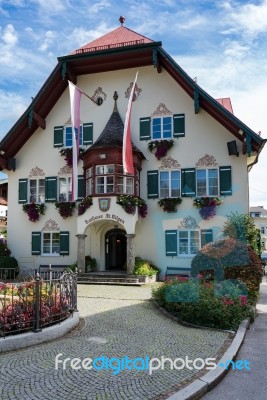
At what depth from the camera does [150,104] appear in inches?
829

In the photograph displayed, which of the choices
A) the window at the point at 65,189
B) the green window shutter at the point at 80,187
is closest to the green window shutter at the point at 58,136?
the window at the point at 65,189

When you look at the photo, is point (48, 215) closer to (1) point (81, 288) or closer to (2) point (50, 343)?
(1) point (81, 288)

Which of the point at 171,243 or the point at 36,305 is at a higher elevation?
the point at 171,243

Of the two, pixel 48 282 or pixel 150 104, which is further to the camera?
pixel 150 104

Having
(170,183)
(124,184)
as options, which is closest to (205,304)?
(124,184)

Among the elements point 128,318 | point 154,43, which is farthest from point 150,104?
point 128,318

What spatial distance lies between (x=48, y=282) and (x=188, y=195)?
41.5ft

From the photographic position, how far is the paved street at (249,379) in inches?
213

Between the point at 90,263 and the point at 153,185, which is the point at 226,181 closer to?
the point at 153,185

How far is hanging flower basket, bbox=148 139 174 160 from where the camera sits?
2028 centimetres

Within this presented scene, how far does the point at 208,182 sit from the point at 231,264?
26.1 feet

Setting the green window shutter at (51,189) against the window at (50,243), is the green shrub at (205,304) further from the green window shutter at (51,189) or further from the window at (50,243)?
the green window shutter at (51,189)

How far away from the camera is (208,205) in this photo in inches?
758

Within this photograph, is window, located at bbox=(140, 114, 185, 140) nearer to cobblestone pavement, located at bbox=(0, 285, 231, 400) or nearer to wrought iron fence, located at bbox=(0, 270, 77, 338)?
cobblestone pavement, located at bbox=(0, 285, 231, 400)
